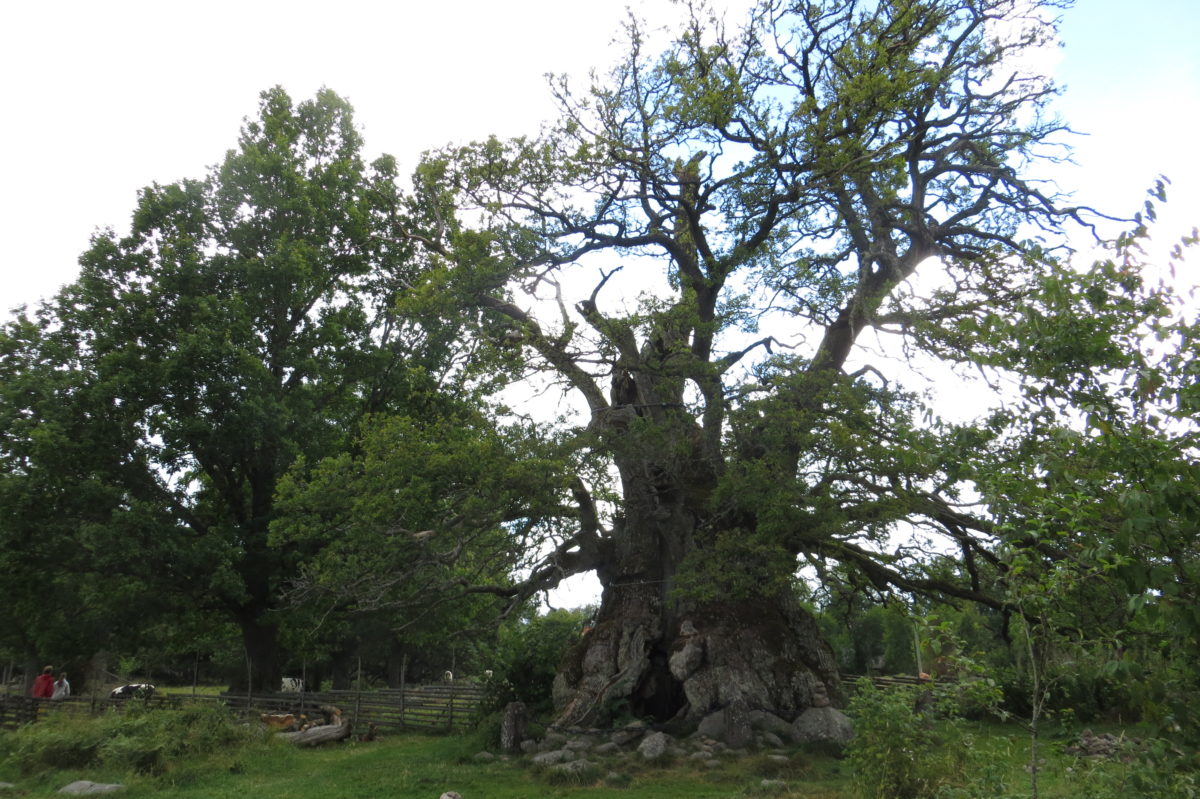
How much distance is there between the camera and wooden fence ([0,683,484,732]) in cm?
1720

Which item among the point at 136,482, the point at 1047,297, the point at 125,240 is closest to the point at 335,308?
the point at 125,240

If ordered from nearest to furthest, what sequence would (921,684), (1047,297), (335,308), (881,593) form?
1. (1047,297)
2. (921,684)
3. (881,593)
4. (335,308)

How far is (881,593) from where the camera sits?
1227 cm

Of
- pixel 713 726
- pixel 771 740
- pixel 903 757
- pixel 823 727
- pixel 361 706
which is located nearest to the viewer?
pixel 903 757

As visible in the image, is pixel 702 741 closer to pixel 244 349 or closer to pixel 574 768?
pixel 574 768

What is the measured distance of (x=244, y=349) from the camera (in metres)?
16.5

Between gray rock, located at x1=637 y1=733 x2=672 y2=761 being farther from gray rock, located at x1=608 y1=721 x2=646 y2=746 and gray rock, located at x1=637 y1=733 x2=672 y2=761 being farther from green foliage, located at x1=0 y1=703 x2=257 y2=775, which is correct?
green foliage, located at x1=0 y1=703 x2=257 y2=775

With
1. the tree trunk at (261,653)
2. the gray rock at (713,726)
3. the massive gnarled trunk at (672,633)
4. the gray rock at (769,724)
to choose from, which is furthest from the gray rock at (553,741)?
the tree trunk at (261,653)

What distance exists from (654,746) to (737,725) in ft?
4.63

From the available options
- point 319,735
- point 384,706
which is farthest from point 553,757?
point 384,706

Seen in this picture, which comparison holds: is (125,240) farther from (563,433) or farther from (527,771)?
(527,771)

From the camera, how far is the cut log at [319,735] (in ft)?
47.2

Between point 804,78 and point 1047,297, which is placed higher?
point 804,78

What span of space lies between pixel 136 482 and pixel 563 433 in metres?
10.5
